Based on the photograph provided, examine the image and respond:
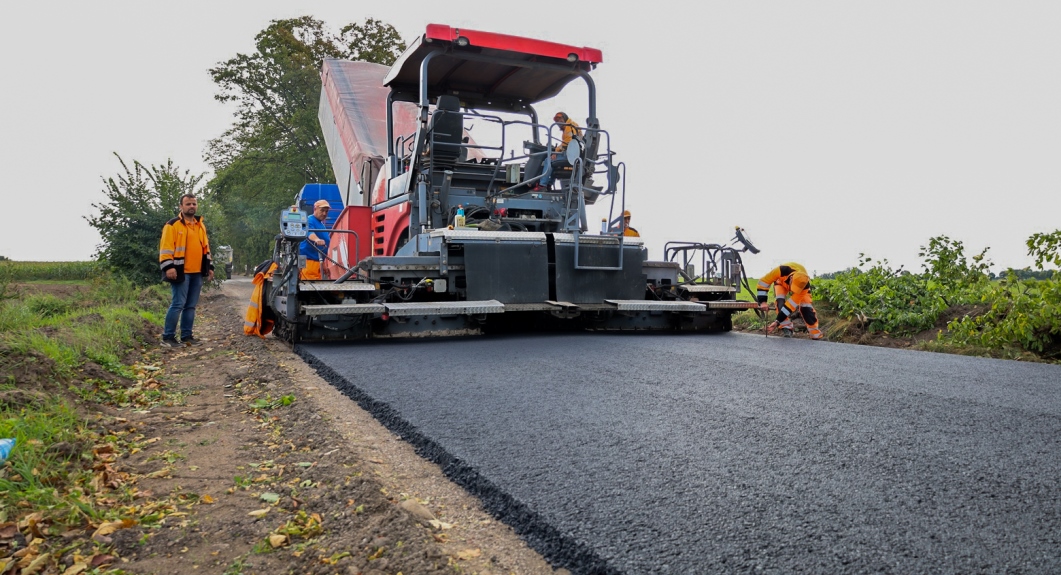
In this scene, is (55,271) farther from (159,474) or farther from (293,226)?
(159,474)

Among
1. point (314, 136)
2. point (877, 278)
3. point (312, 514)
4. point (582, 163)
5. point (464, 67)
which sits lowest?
point (312, 514)

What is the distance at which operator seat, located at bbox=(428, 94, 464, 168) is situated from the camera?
6.87 m

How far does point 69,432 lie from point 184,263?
3.96 m

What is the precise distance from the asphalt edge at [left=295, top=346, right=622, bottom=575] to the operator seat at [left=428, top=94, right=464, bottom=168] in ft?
12.1

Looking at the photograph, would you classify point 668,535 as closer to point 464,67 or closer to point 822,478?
point 822,478

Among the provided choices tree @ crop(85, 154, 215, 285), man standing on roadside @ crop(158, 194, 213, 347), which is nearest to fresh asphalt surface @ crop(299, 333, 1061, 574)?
man standing on roadside @ crop(158, 194, 213, 347)

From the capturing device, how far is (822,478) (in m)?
2.37

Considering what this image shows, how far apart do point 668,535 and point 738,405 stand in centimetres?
171

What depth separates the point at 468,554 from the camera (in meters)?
2.00

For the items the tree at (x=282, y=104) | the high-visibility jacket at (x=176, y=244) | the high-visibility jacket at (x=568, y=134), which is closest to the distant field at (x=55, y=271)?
the tree at (x=282, y=104)

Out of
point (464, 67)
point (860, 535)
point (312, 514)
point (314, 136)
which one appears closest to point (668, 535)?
point (860, 535)

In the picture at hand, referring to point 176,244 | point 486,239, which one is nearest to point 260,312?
point 176,244

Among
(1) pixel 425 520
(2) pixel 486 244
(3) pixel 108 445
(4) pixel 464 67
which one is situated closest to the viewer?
(1) pixel 425 520

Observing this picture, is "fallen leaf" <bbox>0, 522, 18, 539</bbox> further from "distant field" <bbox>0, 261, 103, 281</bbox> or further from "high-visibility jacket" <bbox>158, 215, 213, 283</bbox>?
"distant field" <bbox>0, 261, 103, 281</bbox>
